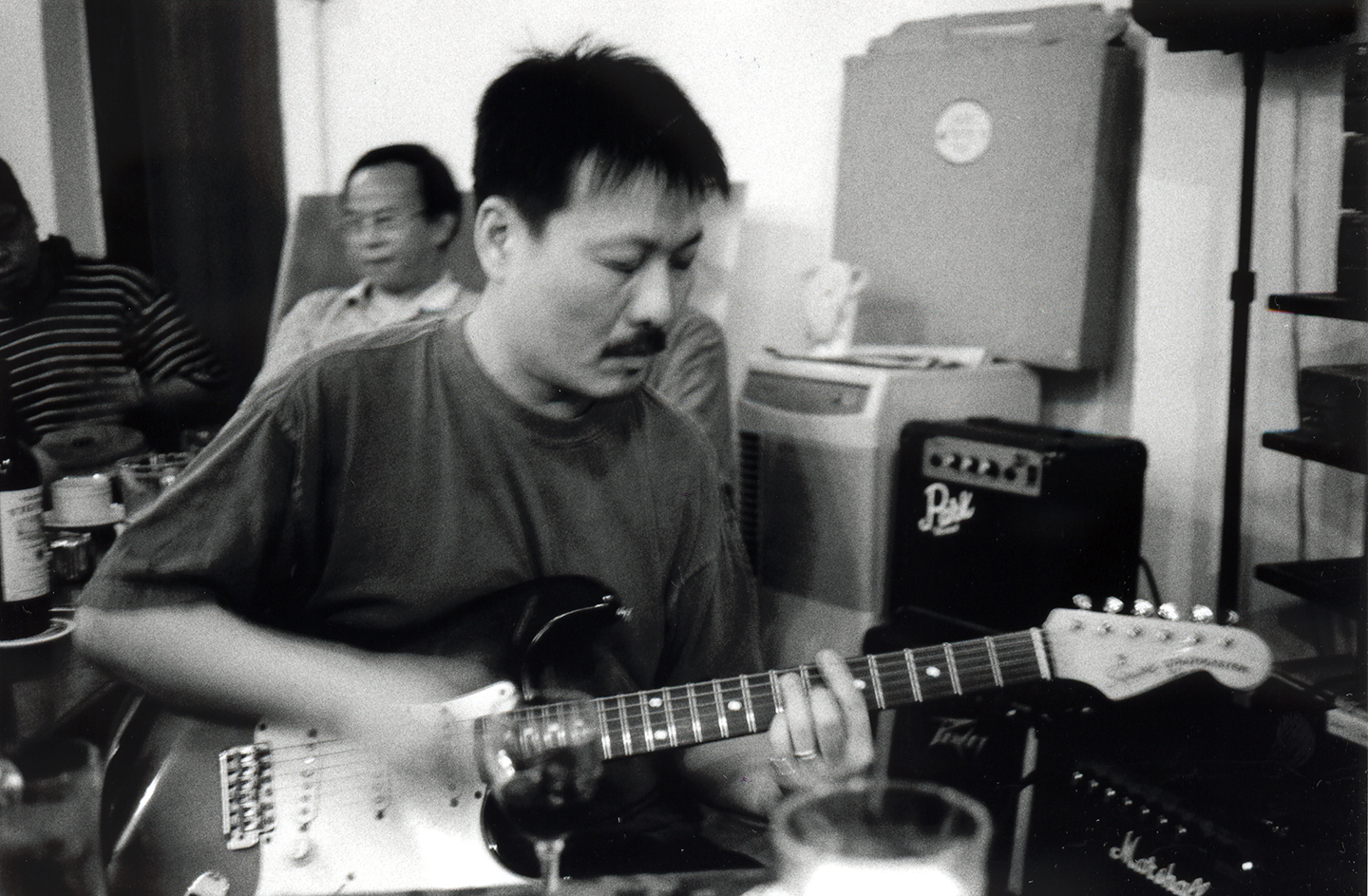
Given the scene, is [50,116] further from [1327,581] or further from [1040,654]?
[1327,581]

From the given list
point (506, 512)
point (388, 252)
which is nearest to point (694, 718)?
point (506, 512)

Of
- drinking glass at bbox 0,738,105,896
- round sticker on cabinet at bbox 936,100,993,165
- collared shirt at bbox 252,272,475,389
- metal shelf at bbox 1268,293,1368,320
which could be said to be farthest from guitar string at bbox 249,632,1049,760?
round sticker on cabinet at bbox 936,100,993,165

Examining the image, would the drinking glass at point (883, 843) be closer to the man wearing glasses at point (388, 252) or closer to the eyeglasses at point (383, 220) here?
the man wearing glasses at point (388, 252)

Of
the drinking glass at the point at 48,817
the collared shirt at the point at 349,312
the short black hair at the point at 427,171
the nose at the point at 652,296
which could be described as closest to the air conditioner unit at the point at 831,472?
the collared shirt at the point at 349,312

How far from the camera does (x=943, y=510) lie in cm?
153

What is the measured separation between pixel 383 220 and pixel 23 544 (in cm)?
60

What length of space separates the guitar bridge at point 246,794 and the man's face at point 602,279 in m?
0.40

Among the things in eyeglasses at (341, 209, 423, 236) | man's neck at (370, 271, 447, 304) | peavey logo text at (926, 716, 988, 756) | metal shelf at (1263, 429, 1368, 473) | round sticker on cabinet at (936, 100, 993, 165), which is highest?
round sticker on cabinet at (936, 100, 993, 165)

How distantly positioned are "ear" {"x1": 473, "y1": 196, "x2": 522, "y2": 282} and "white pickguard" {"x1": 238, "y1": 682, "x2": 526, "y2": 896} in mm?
359

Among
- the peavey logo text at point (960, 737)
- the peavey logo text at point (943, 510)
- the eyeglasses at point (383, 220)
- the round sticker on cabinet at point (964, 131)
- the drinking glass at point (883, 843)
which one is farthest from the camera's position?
the round sticker on cabinet at point (964, 131)

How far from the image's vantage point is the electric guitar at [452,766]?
2.80ft

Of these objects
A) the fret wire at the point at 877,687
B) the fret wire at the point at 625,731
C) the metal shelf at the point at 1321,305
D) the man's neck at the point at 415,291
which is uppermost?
the man's neck at the point at 415,291

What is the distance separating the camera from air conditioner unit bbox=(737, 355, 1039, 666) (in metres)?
1.59

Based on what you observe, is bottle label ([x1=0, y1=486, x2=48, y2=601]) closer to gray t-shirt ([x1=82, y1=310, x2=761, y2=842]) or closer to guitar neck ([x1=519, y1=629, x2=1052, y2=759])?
gray t-shirt ([x1=82, y1=310, x2=761, y2=842])
